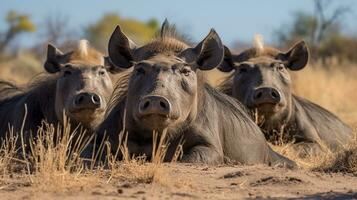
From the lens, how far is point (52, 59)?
42.2 ft

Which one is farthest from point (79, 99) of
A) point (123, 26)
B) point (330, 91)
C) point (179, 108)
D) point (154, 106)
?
point (123, 26)

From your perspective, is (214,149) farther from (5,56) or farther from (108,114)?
(5,56)

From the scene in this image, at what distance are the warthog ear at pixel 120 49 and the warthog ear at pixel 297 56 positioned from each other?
413 centimetres

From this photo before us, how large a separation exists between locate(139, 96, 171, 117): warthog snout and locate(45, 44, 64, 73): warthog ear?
3.95 meters

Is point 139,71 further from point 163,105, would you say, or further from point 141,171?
point 141,171

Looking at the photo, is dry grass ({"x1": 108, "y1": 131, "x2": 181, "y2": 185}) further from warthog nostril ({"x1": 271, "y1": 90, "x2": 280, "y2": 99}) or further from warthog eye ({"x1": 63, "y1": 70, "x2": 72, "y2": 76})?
warthog nostril ({"x1": 271, "y1": 90, "x2": 280, "y2": 99})

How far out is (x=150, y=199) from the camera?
7.45 metres

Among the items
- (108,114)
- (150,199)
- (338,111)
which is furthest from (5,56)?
(150,199)

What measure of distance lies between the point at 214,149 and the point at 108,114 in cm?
132

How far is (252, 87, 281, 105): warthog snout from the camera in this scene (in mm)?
12883

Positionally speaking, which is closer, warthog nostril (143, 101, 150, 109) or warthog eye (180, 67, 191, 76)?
warthog nostril (143, 101, 150, 109)

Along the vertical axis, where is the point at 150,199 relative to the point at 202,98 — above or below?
below

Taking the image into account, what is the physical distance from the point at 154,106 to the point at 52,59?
4.18 metres

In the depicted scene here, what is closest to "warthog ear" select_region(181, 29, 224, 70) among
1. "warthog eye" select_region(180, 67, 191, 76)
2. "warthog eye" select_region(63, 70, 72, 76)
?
"warthog eye" select_region(180, 67, 191, 76)
